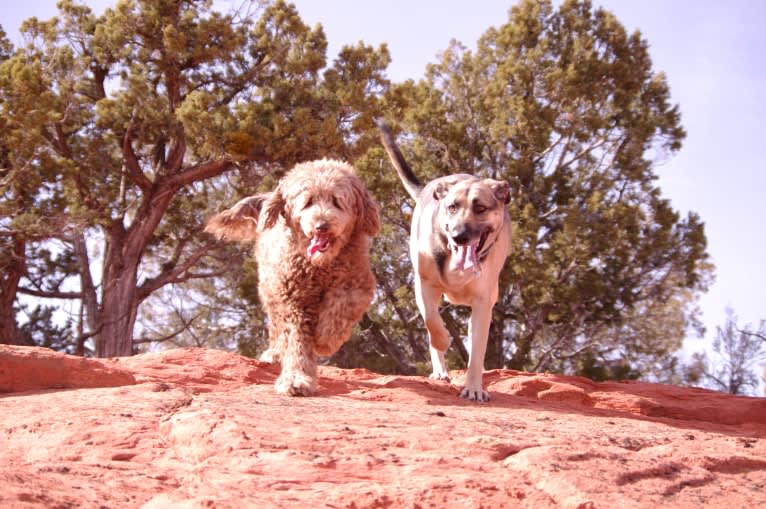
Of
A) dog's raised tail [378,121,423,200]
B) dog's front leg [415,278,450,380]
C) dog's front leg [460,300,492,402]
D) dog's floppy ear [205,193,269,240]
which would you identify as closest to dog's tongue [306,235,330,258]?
dog's floppy ear [205,193,269,240]

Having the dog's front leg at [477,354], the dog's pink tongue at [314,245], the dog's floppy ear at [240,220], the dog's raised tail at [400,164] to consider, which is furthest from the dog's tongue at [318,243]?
the dog's raised tail at [400,164]

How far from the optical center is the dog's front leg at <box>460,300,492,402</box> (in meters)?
6.96

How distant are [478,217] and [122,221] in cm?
1199

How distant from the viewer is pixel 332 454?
419cm

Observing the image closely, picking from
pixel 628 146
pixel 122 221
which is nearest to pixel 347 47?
pixel 122 221

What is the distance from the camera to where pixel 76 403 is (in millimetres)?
5352

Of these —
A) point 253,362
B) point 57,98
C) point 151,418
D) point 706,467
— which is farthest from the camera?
point 57,98

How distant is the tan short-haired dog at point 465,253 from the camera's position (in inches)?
281

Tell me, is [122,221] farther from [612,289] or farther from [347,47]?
[612,289]

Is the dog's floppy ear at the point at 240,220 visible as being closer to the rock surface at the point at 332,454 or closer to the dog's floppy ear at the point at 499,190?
the rock surface at the point at 332,454

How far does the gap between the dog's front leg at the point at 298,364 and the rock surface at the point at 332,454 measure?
134 mm

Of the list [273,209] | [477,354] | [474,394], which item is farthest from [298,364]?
[477,354]

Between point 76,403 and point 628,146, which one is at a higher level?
point 628,146

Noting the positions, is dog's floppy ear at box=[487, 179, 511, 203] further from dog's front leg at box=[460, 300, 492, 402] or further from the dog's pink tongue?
the dog's pink tongue
